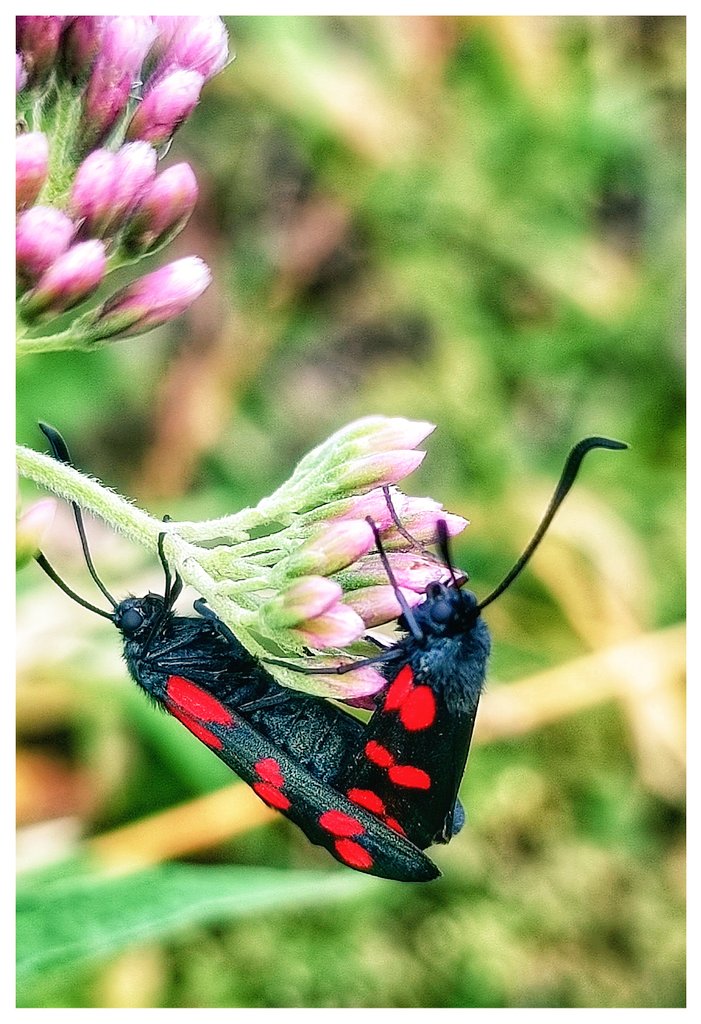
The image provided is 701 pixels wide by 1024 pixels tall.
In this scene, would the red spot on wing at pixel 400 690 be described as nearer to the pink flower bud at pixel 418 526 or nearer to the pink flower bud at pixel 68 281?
the pink flower bud at pixel 418 526

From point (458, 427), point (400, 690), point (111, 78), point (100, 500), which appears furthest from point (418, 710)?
point (458, 427)

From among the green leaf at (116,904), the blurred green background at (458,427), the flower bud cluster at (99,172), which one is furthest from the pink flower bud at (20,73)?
the blurred green background at (458,427)

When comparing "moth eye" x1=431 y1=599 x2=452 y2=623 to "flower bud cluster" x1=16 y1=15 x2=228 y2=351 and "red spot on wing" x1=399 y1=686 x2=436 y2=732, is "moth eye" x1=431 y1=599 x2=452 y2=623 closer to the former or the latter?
"red spot on wing" x1=399 y1=686 x2=436 y2=732

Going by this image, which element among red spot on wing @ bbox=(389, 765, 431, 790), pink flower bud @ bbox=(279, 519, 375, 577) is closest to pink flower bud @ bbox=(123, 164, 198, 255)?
pink flower bud @ bbox=(279, 519, 375, 577)

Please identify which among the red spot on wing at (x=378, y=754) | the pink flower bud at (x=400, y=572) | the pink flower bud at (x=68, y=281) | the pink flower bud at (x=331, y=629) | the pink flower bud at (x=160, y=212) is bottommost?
the red spot on wing at (x=378, y=754)
